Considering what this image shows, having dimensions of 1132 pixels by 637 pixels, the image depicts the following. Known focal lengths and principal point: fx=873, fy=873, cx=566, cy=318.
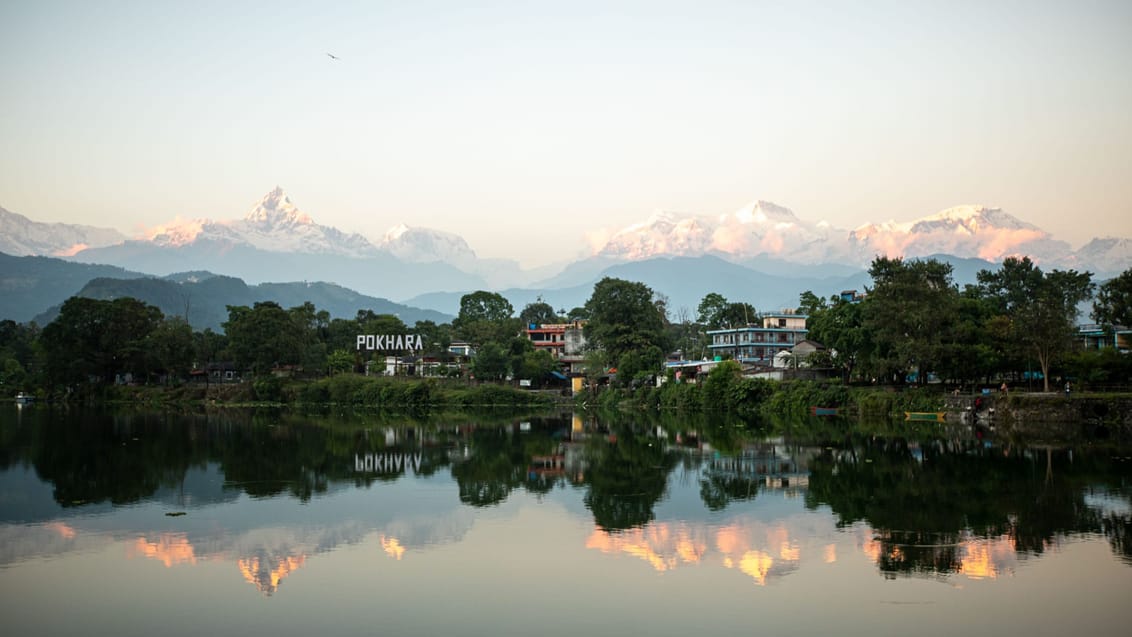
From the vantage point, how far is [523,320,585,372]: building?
→ 9188 cm

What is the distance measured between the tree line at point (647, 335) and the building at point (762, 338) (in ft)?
9.37

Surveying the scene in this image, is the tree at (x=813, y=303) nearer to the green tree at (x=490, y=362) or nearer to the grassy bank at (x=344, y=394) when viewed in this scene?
the grassy bank at (x=344, y=394)

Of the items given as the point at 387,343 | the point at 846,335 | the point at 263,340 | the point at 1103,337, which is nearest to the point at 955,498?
Answer: the point at 846,335

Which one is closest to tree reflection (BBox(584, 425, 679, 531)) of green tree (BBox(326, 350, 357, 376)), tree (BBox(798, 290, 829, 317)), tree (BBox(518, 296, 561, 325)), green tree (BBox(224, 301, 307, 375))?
tree (BBox(798, 290, 829, 317))

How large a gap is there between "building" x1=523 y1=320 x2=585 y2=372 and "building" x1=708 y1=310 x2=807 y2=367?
14510 millimetres

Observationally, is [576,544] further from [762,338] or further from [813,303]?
[762,338]

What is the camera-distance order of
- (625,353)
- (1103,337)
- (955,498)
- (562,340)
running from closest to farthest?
(955,498) → (1103,337) → (625,353) → (562,340)

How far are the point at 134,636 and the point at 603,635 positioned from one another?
19.4ft

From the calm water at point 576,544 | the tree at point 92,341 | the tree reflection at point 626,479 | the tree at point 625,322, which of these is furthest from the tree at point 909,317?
the tree at point 92,341

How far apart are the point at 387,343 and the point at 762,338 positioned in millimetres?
38793

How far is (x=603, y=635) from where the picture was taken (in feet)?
35.3

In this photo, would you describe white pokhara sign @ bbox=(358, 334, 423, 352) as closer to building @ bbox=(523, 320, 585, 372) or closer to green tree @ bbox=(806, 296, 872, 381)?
building @ bbox=(523, 320, 585, 372)

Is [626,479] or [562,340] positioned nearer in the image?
[626,479]

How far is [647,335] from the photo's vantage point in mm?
71000
